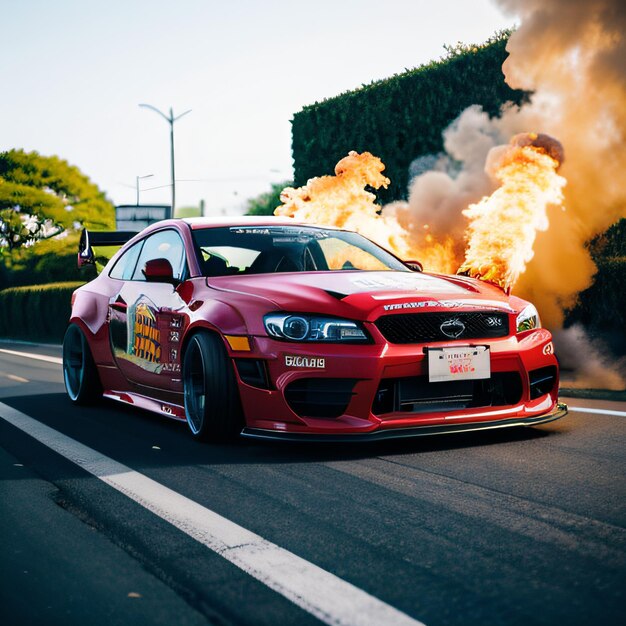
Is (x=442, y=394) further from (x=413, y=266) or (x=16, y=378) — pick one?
(x=16, y=378)

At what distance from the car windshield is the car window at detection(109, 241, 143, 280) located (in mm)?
1059

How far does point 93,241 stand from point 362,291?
508 cm

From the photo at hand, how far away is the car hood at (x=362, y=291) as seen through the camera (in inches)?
218

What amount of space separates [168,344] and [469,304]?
2.01 metres

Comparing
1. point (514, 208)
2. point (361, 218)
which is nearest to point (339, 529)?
point (514, 208)

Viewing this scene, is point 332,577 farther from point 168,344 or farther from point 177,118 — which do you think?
point 177,118

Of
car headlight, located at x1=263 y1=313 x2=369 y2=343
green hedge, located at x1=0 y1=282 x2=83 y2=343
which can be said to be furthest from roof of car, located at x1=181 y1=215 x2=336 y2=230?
green hedge, located at x1=0 y1=282 x2=83 y2=343

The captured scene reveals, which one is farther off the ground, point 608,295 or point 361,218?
point 361,218

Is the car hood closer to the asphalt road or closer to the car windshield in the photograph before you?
the car windshield

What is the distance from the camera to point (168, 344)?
652 cm

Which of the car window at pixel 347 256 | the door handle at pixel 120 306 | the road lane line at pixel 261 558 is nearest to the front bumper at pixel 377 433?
the road lane line at pixel 261 558

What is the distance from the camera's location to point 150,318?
6.88 m

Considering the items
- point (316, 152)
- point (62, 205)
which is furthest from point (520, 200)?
point (62, 205)

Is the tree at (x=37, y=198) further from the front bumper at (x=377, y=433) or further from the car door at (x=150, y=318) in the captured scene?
the front bumper at (x=377, y=433)
